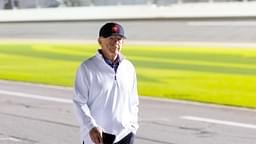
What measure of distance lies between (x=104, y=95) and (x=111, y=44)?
37 cm

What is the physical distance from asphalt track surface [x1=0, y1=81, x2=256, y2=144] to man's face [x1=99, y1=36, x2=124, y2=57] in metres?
5.00

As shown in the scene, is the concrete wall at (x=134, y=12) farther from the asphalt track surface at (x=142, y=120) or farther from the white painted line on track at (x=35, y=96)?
the white painted line on track at (x=35, y=96)

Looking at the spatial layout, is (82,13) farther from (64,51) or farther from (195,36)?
(64,51)

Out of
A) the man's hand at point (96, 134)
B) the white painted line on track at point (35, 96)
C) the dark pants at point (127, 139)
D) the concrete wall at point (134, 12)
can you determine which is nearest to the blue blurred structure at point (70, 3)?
the concrete wall at point (134, 12)

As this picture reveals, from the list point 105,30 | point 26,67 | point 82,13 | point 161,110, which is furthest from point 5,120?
point 82,13

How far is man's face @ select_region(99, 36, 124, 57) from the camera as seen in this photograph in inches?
181

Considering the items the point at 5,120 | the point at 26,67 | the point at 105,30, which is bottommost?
the point at 26,67

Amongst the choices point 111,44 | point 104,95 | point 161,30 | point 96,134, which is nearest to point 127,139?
point 96,134

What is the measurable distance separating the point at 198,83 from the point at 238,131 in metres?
5.10

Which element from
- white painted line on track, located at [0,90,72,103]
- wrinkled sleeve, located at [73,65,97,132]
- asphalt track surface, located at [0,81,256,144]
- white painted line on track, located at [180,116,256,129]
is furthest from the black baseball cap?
white painted line on track, located at [0,90,72,103]

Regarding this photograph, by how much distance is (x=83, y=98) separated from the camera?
4.62 meters

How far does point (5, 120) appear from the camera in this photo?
1141 cm

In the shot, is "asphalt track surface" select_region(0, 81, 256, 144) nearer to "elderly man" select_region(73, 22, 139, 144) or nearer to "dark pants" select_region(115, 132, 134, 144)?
"dark pants" select_region(115, 132, 134, 144)

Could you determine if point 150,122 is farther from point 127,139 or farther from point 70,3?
point 70,3
